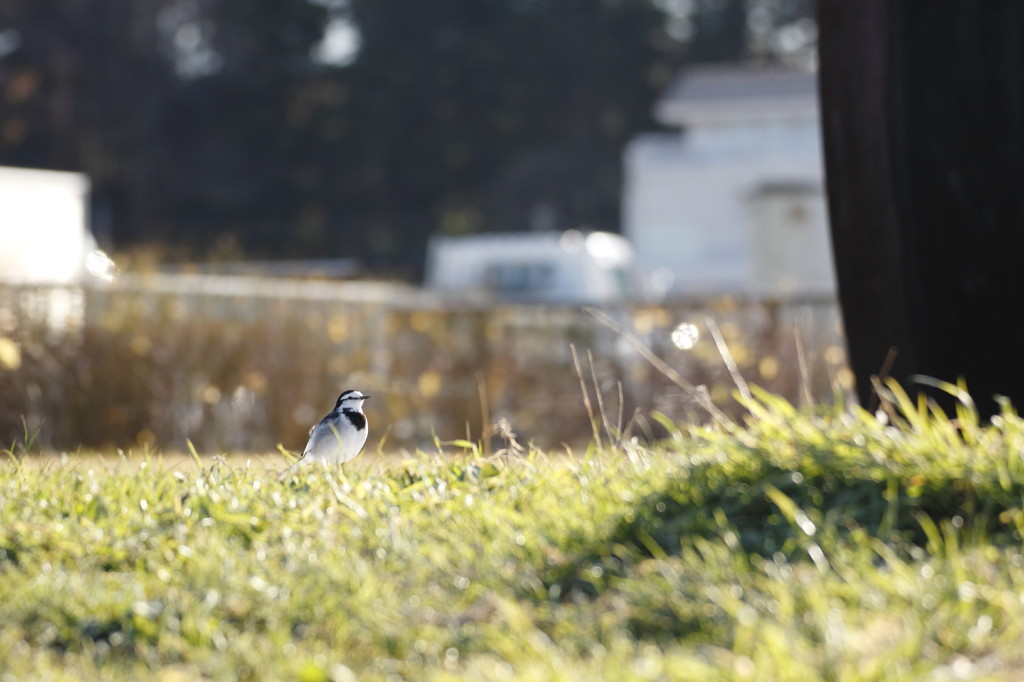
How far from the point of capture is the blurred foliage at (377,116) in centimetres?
3819

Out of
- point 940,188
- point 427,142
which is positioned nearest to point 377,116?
point 427,142

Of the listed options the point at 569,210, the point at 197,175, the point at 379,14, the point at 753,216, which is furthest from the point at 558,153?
the point at 753,216

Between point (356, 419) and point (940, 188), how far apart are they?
2812mm

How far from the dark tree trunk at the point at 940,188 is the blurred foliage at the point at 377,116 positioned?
32.3 m

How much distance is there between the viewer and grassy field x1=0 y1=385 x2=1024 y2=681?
124 inches

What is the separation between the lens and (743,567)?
140 inches

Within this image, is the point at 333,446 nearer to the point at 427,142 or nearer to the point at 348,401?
the point at 348,401

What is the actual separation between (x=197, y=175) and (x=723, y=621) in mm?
36925

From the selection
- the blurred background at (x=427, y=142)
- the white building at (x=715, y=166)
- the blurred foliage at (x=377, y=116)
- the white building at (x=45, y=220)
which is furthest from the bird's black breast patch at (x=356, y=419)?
the blurred foliage at (x=377, y=116)

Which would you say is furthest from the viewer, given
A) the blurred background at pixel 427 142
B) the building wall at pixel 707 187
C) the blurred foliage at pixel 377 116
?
the blurred foliage at pixel 377 116

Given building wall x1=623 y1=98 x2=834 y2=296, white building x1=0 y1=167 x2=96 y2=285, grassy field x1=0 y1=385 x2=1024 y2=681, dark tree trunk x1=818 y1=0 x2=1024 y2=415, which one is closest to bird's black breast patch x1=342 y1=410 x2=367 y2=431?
grassy field x1=0 y1=385 x2=1024 y2=681

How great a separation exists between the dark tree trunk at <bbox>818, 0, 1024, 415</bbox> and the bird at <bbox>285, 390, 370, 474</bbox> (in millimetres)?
2357

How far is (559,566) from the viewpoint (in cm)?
378

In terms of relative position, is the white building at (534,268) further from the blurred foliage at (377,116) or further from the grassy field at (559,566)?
the grassy field at (559,566)
